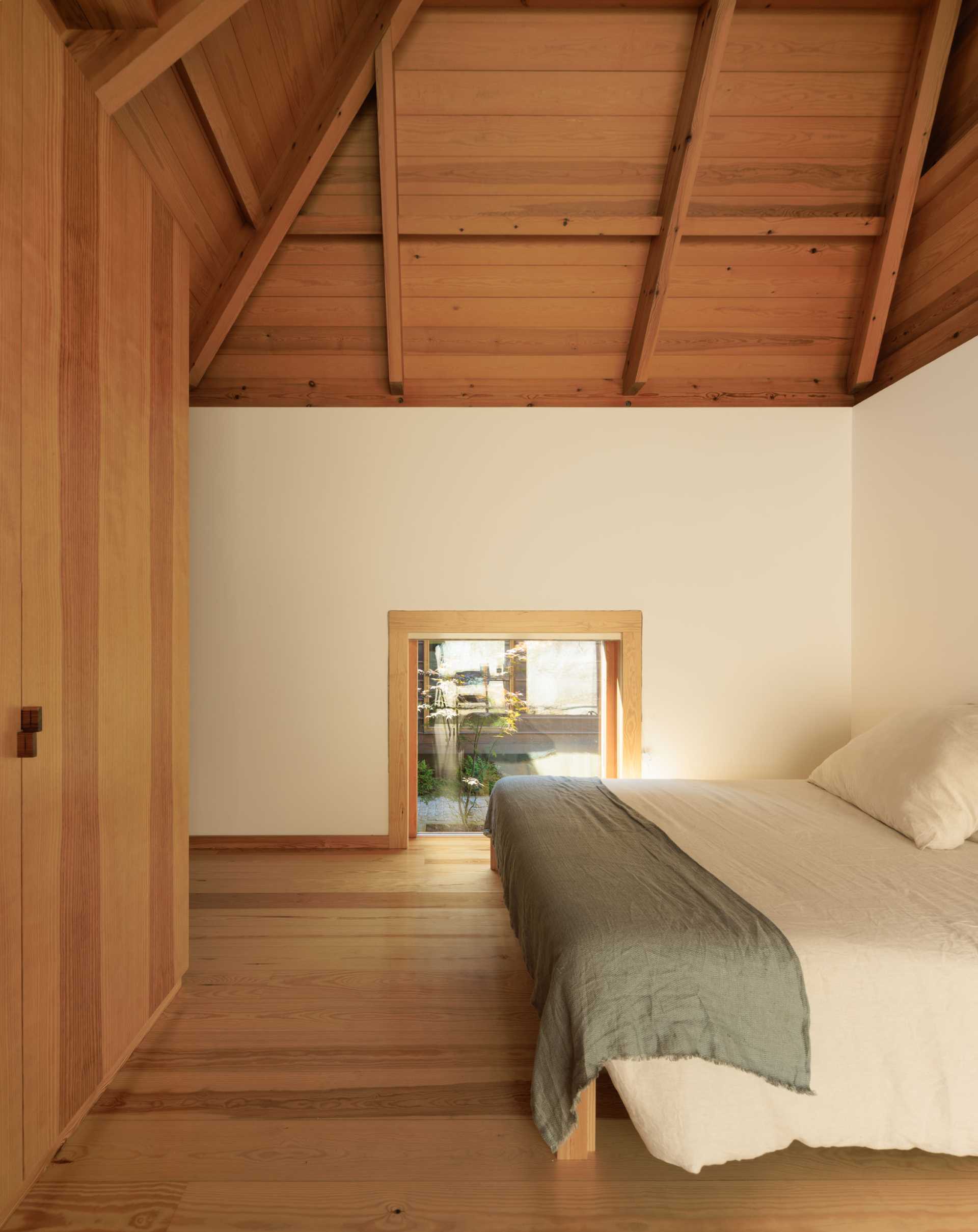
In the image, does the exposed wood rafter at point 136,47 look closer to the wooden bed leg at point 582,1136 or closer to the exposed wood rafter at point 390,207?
the exposed wood rafter at point 390,207

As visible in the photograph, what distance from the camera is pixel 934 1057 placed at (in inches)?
58.4

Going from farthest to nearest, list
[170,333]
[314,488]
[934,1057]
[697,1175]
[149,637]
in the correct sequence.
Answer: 1. [314,488]
2. [170,333]
3. [149,637]
4. [697,1175]
5. [934,1057]

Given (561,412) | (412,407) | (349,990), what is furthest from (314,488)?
(349,990)

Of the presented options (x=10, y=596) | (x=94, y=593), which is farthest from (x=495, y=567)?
(x=10, y=596)

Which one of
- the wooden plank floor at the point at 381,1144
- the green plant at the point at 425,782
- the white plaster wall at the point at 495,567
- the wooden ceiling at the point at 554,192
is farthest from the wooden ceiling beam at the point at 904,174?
Result: the wooden plank floor at the point at 381,1144

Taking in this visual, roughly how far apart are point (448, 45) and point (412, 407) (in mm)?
1552

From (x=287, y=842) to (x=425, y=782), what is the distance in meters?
0.83

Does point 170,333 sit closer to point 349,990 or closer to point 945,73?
point 349,990

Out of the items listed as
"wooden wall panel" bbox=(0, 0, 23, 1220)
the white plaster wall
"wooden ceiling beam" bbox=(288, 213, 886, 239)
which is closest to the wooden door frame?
the white plaster wall

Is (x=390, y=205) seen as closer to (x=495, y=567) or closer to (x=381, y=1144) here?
(x=495, y=567)

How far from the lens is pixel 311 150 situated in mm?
2967

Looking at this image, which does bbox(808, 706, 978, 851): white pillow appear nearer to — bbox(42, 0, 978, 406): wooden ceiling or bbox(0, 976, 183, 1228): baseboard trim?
bbox(42, 0, 978, 406): wooden ceiling

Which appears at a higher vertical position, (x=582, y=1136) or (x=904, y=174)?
(x=904, y=174)

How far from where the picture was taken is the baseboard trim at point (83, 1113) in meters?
1.49
